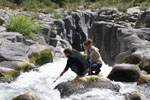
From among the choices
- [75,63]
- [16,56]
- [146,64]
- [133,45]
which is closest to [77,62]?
[75,63]

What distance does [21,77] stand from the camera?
983 cm

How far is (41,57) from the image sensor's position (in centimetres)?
1232

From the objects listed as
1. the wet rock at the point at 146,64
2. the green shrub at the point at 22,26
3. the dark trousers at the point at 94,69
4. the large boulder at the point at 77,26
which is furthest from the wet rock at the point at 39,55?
the large boulder at the point at 77,26

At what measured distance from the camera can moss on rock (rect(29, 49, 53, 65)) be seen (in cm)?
1184

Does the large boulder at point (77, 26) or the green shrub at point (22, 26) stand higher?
the green shrub at point (22, 26)

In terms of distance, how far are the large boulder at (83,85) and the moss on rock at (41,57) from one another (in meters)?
4.32

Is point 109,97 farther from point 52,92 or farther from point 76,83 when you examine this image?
point 52,92

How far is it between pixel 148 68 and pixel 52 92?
152 inches

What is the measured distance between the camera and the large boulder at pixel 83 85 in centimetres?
744

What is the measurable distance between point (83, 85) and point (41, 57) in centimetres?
511

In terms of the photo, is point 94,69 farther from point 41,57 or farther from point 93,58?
point 41,57

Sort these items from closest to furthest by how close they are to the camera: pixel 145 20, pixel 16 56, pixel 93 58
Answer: pixel 93 58, pixel 16 56, pixel 145 20

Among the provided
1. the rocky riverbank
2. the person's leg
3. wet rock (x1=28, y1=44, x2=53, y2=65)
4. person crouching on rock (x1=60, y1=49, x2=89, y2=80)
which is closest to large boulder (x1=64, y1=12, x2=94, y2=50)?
the rocky riverbank

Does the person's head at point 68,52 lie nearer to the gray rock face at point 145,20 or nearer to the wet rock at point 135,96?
the wet rock at point 135,96
